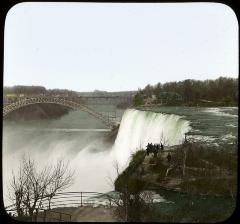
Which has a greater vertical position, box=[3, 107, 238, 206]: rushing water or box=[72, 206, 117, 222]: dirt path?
box=[3, 107, 238, 206]: rushing water

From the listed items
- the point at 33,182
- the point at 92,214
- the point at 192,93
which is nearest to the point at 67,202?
the point at 92,214

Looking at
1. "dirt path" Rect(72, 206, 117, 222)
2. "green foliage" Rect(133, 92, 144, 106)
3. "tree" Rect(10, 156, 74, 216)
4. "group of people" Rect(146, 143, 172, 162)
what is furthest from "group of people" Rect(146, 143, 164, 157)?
"tree" Rect(10, 156, 74, 216)

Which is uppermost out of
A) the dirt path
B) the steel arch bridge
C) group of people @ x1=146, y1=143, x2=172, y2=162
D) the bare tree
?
the steel arch bridge

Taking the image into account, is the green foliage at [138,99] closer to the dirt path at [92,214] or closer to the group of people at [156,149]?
the group of people at [156,149]

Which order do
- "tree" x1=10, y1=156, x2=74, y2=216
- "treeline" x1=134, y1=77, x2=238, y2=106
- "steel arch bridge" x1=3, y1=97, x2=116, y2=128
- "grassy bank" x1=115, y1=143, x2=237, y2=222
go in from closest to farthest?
"grassy bank" x1=115, y1=143, x2=237, y2=222 → "treeline" x1=134, y1=77, x2=238, y2=106 → "steel arch bridge" x1=3, y1=97, x2=116, y2=128 → "tree" x1=10, y1=156, x2=74, y2=216

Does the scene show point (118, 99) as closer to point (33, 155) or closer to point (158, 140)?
point (158, 140)

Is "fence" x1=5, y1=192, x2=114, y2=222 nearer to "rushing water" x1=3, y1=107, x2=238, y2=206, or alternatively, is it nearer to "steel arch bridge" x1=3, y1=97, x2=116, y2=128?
"rushing water" x1=3, y1=107, x2=238, y2=206

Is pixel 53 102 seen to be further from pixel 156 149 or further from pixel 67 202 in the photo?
pixel 156 149

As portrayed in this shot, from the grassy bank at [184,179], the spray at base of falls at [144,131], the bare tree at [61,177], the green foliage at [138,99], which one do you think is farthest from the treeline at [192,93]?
the bare tree at [61,177]
